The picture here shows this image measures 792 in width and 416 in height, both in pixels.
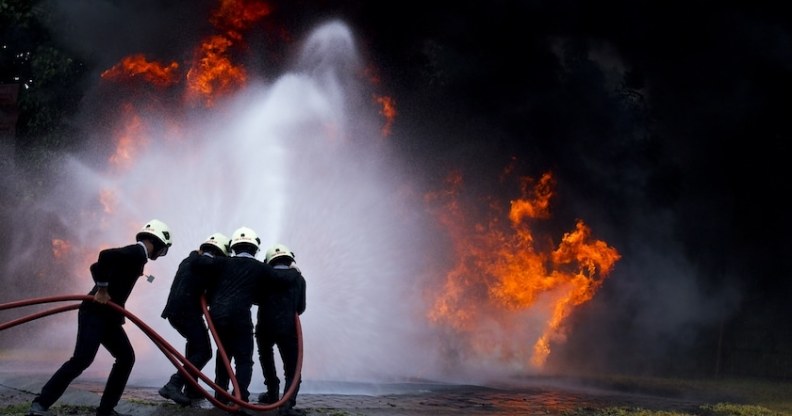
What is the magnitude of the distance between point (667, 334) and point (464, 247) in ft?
19.6

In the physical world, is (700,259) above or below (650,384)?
above

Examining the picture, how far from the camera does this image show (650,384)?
16.9m

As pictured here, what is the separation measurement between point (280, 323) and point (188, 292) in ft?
3.44

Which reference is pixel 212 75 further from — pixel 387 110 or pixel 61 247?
pixel 61 247

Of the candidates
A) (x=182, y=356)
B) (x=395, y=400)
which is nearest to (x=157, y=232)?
(x=182, y=356)

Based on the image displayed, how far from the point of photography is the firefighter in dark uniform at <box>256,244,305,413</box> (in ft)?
29.8

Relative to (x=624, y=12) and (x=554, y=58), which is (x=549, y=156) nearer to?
(x=554, y=58)

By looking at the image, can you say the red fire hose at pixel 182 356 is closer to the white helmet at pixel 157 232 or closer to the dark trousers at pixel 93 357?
the dark trousers at pixel 93 357

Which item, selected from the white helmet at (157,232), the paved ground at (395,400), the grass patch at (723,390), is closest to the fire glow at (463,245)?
the grass patch at (723,390)

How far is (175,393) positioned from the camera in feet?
28.5

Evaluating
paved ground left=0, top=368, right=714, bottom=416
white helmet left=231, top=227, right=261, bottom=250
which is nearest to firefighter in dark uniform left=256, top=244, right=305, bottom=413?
white helmet left=231, top=227, right=261, bottom=250

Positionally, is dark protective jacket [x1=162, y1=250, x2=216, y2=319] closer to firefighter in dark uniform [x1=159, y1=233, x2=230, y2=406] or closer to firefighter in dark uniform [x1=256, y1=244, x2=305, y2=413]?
firefighter in dark uniform [x1=159, y1=233, x2=230, y2=406]

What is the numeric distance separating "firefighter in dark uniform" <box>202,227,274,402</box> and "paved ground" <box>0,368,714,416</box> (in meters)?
0.58

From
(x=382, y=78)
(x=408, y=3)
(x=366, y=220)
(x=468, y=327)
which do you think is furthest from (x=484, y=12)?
(x=468, y=327)
